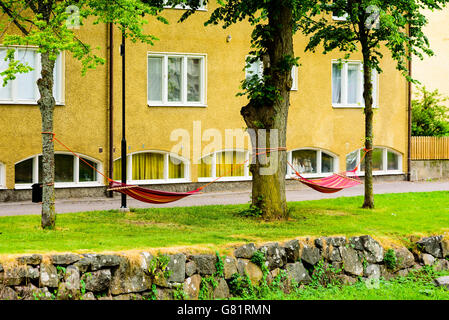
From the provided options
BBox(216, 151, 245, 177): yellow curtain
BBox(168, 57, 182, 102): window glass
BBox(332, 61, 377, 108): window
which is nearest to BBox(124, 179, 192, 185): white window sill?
BBox(216, 151, 245, 177): yellow curtain

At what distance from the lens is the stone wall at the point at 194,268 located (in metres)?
8.60

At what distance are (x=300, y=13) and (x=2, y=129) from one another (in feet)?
30.5

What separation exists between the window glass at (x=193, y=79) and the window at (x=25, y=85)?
14.2 ft

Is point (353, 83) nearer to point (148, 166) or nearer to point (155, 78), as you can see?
point (155, 78)

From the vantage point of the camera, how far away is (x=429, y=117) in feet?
92.3

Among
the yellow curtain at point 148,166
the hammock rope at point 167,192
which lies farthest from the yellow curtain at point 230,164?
the hammock rope at point 167,192

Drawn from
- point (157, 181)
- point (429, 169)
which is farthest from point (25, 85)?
point (429, 169)

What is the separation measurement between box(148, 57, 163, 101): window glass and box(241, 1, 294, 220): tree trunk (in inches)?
292

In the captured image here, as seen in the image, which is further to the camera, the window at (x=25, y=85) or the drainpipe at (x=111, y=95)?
the drainpipe at (x=111, y=95)

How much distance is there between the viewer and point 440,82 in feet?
117

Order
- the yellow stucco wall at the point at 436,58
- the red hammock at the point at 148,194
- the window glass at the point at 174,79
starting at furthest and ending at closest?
1. the yellow stucco wall at the point at 436,58
2. the window glass at the point at 174,79
3. the red hammock at the point at 148,194

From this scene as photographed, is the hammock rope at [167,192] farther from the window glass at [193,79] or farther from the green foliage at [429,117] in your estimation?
the green foliage at [429,117]

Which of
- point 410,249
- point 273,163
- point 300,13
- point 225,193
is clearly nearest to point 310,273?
point 410,249
